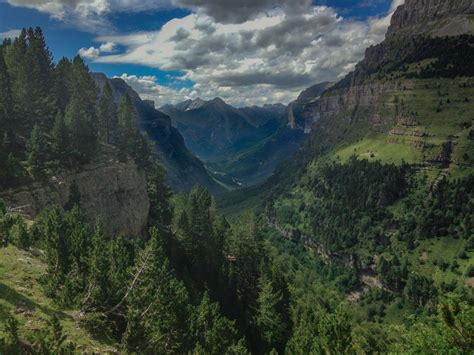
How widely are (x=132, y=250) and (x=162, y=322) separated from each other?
76.2 ft

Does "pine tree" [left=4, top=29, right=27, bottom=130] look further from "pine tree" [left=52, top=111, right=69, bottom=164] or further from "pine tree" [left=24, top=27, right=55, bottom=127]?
"pine tree" [left=52, top=111, right=69, bottom=164]

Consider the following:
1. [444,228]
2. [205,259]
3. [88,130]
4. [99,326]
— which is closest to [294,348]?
[99,326]

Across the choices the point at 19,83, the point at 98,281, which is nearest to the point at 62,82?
the point at 19,83

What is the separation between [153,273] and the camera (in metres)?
50.7

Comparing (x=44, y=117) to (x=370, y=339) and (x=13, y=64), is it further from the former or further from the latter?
(x=370, y=339)

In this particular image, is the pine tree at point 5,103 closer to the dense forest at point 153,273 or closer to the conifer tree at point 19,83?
the dense forest at point 153,273

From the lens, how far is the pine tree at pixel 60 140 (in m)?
91.9

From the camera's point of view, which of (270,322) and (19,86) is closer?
(270,322)

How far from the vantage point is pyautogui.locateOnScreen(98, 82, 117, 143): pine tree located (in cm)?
12581

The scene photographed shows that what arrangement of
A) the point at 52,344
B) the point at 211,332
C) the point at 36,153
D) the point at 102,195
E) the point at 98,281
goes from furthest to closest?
the point at 102,195 → the point at 36,153 → the point at 211,332 → the point at 98,281 → the point at 52,344

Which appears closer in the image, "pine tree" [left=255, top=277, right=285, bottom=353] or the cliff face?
"pine tree" [left=255, top=277, right=285, bottom=353]

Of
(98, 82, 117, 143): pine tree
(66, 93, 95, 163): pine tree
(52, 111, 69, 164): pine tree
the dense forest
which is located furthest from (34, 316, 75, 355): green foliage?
(98, 82, 117, 143): pine tree

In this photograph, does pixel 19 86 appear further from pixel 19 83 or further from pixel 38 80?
pixel 38 80

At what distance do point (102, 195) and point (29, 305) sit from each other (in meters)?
61.1
